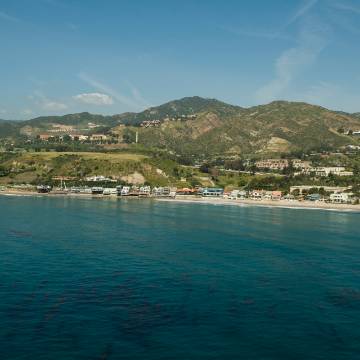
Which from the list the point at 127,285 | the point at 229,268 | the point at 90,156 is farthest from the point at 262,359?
the point at 90,156

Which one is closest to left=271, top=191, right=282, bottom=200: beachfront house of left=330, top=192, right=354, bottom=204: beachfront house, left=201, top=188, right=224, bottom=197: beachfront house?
left=330, top=192, right=354, bottom=204: beachfront house

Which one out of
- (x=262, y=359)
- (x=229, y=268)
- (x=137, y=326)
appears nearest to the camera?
(x=262, y=359)

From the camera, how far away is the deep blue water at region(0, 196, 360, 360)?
25.3 metres

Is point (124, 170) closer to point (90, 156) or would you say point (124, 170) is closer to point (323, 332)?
point (90, 156)

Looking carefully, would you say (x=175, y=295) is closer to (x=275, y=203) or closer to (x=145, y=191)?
(x=275, y=203)

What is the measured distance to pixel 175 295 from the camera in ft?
112

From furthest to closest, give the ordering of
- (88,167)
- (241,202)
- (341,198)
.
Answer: (88,167), (241,202), (341,198)

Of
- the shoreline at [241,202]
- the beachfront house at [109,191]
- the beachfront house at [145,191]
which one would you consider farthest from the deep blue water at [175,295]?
the beachfront house at [145,191]

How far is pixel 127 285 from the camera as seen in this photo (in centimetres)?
3638

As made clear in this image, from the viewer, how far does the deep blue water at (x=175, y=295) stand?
82.9 feet

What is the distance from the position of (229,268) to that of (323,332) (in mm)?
16343

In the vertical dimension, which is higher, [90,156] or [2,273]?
[90,156]

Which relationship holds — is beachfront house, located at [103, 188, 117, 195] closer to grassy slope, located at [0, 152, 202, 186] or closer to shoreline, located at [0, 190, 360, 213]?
shoreline, located at [0, 190, 360, 213]

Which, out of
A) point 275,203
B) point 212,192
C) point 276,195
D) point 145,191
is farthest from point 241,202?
point 145,191
